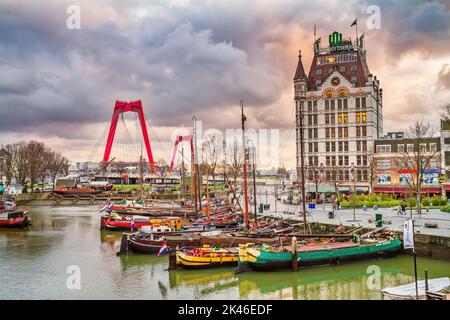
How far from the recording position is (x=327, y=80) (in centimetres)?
7681

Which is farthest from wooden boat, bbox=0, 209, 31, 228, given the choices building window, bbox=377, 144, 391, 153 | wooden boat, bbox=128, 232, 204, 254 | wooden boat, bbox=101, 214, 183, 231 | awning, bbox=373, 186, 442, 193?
building window, bbox=377, 144, 391, 153

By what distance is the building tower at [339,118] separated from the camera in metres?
74.2

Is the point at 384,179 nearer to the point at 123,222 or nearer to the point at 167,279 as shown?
the point at 123,222

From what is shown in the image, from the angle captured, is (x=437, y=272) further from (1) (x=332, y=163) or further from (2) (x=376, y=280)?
(1) (x=332, y=163)

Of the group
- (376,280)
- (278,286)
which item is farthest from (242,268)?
(376,280)

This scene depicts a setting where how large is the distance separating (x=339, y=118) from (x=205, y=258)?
5516 centimetres

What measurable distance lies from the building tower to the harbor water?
4559cm

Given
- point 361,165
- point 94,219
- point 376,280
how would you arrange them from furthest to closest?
point 361,165 < point 94,219 < point 376,280

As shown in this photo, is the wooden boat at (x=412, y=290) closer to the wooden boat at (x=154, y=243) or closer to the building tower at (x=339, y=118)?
the wooden boat at (x=154, y=243)

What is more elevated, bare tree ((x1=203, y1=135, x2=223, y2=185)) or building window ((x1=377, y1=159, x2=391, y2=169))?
bare tree ((x1=203, y1=135, x2=223, y2=185))

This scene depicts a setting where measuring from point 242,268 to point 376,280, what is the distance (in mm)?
7797

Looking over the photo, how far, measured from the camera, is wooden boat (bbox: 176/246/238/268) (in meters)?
27.2

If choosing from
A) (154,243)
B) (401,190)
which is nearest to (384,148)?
(401,190)

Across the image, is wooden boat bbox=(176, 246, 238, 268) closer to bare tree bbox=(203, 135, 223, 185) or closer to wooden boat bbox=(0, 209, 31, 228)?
wooden boat bbox=(0, 209, 31, 228)
